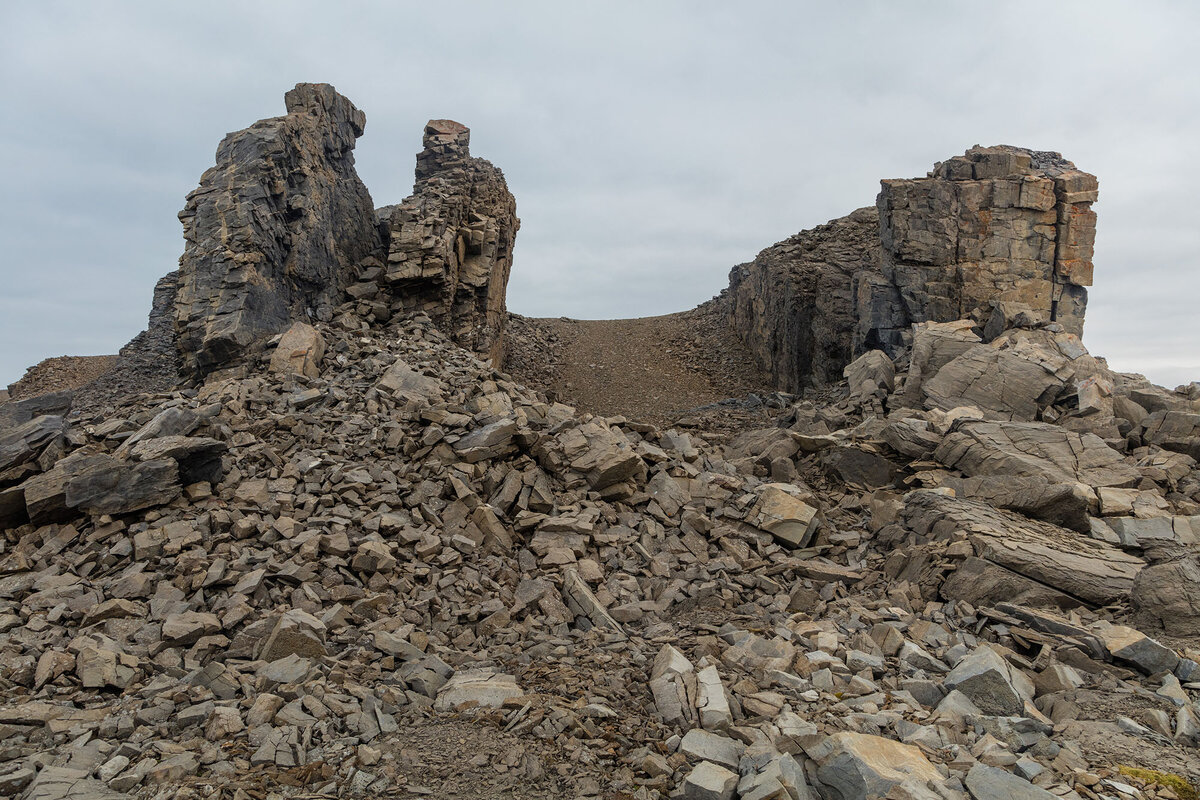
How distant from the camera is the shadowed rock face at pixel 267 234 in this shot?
16.9 metres

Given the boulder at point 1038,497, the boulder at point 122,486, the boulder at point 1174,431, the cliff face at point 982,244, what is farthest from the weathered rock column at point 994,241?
the boulder at point 122,486

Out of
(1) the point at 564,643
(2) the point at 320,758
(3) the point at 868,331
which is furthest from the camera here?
(3) the point at 868,331

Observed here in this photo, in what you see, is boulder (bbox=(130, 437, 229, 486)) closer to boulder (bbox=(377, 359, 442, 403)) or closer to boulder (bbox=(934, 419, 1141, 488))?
boulder (bbox=(377, 359, 442, 403))

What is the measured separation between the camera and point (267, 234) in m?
17.9

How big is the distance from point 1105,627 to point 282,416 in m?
15.0

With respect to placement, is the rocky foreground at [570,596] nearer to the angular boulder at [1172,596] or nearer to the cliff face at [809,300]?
the angular boulder at [1172,596]

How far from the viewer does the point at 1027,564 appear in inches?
440

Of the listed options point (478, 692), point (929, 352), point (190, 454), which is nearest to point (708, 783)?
point (478, 692)

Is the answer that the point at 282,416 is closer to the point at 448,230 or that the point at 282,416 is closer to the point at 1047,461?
the point at 448,230

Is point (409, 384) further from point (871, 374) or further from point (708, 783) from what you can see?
point (871, 374)

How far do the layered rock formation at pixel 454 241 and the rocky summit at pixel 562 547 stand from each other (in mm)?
174

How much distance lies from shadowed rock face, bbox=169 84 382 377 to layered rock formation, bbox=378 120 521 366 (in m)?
2.01

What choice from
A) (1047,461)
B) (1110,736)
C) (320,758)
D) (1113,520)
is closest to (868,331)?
(1047,461)

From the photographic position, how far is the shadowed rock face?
1688cm
